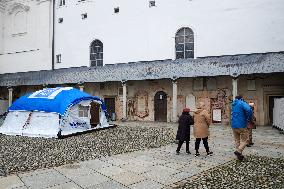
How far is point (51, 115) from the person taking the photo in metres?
13.9

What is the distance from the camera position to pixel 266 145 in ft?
35.0

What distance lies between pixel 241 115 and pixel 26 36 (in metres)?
28.4

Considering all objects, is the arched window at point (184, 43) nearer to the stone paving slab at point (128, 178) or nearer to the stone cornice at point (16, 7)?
the stone cornice at point (16, 7)

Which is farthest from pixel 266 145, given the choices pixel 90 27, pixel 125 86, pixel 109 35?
pixel 90 27

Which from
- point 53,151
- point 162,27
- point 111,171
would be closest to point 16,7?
point 162,27

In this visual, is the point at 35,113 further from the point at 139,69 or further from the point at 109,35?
the point at 109,35

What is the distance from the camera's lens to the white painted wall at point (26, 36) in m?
29.4

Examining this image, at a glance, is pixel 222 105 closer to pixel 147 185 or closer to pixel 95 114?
pixel 95 114

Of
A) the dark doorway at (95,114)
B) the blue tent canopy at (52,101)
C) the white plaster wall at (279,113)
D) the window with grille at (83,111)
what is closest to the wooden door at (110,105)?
the dark doorway at (95,114)

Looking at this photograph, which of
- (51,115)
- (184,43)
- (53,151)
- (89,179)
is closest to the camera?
(89,179)

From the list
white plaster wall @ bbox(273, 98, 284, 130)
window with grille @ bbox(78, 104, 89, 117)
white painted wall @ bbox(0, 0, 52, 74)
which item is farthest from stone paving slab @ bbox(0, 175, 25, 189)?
white painted wall @ bbox(0, 0, 52, 74)

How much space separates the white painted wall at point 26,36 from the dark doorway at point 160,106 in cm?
1263

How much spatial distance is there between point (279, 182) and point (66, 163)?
522 centimetres

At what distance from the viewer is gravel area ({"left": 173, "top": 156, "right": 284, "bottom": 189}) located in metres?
5.52
